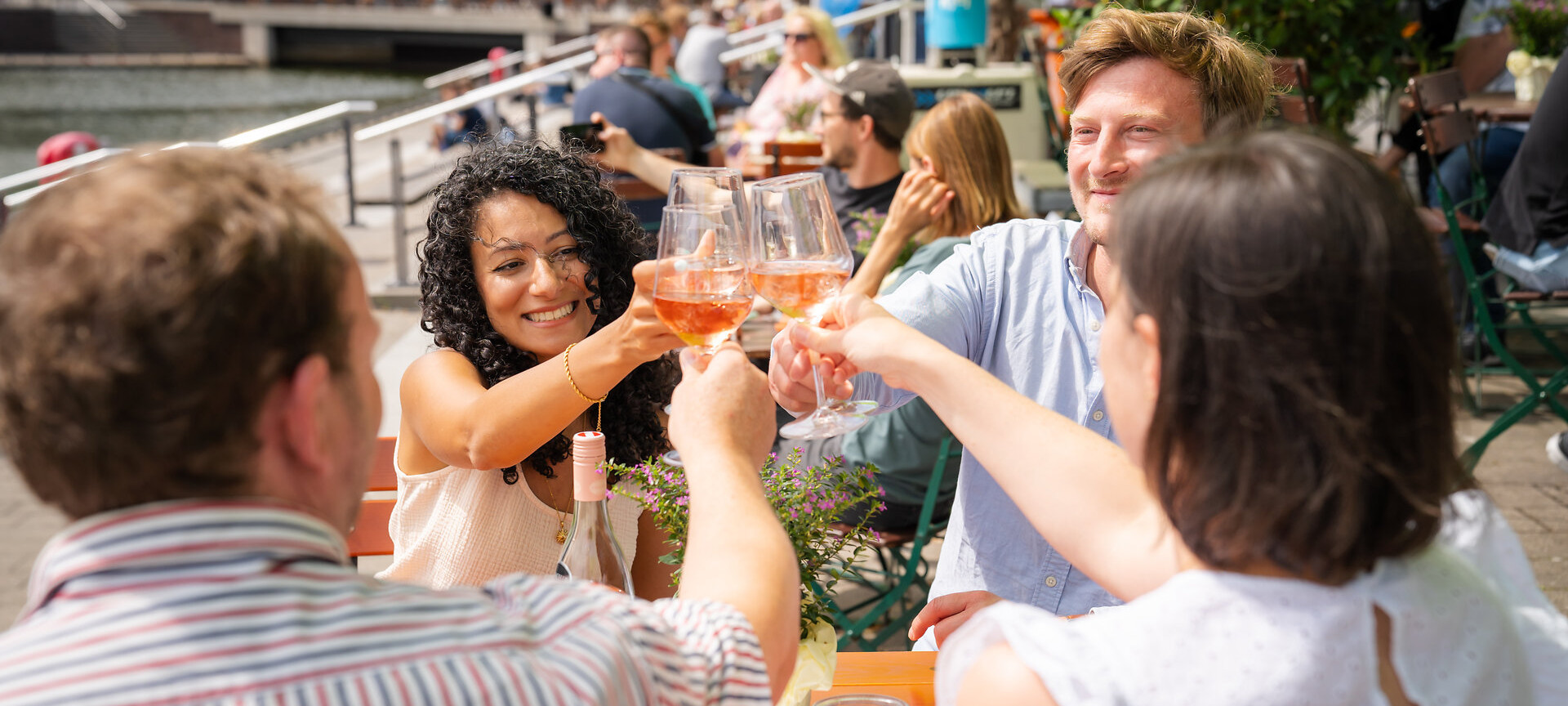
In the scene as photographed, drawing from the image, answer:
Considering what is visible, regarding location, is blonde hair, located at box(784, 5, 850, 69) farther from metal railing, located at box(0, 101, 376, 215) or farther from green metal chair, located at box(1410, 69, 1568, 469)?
green metal chair, located at box(1410, 69, 1568, 469)

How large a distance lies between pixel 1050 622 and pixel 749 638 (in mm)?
264

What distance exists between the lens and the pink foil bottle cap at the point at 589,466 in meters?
1.44

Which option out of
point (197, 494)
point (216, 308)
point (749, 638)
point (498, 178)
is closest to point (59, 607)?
point (197, 494)

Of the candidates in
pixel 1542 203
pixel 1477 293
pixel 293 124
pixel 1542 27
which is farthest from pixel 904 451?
pixel 293 124

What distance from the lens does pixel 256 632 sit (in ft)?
2.76

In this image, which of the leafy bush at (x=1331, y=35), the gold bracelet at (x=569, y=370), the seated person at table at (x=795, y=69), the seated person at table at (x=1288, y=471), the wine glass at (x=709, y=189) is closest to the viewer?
the seated person at table at (x=1288, y=471)

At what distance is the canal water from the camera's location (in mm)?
32969

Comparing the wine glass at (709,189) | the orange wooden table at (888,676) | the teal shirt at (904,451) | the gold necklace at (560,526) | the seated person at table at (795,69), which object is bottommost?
the teal shirt at (904,451)

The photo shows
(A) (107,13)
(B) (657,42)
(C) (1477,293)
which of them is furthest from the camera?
(A) (107,13)

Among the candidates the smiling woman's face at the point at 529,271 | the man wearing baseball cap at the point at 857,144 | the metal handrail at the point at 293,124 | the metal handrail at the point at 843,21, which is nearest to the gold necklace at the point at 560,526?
the smiling woman's face at the point at 529,271

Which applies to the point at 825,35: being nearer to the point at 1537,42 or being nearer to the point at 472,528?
the point at 1537,42

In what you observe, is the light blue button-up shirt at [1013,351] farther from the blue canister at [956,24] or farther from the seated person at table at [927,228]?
the blue canister at [956,24]

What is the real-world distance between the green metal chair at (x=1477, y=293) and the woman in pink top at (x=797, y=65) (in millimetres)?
3568

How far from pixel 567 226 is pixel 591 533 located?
715 millimetres
